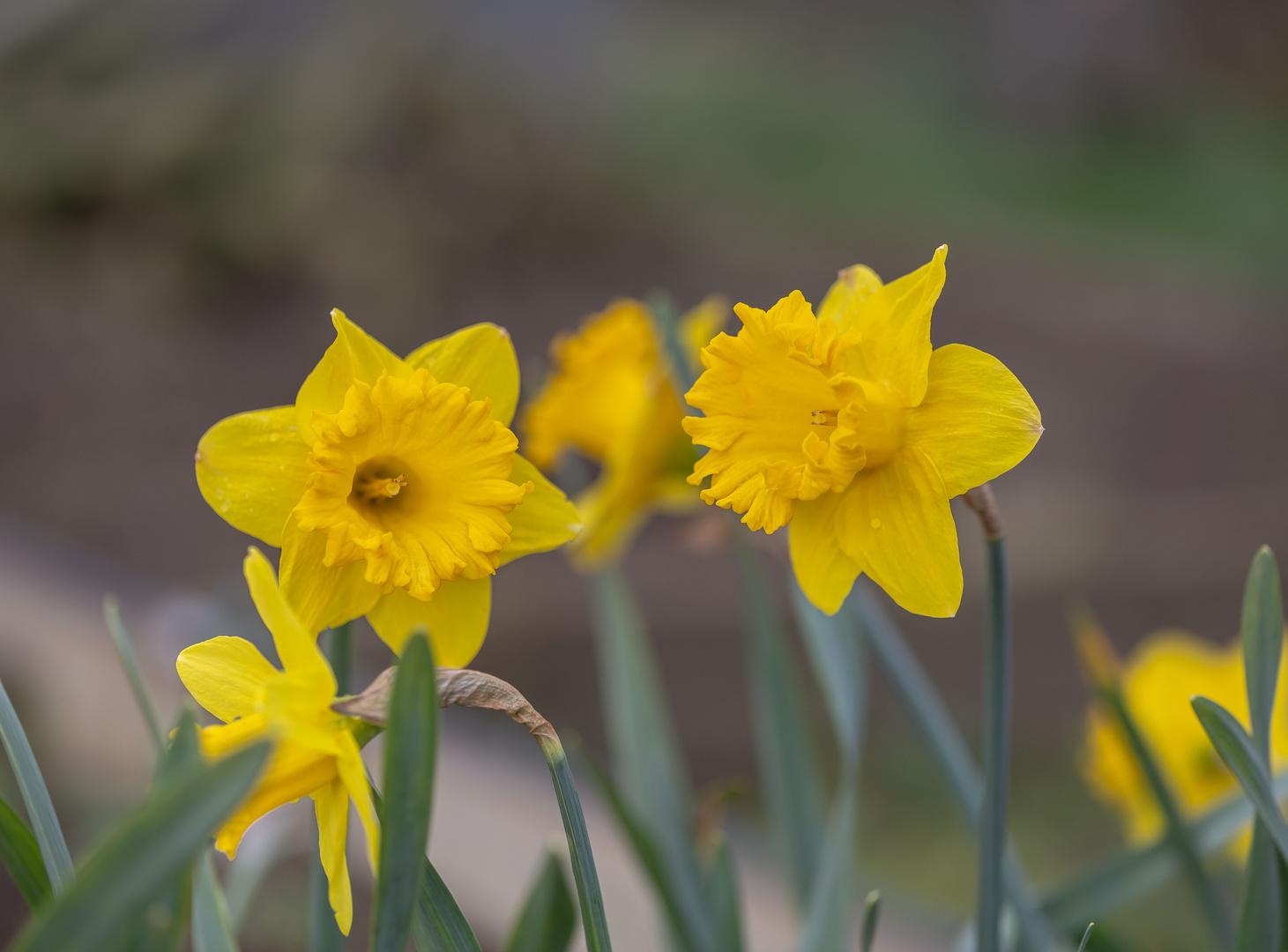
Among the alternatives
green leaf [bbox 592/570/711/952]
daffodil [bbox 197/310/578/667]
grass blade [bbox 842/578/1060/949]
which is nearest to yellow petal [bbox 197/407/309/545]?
daffodil [bbox 197/310/578/667]

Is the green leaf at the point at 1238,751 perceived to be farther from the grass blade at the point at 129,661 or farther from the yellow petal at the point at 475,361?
the grass blade at the point at 129,661

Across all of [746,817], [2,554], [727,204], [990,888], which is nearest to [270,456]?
[990,888]

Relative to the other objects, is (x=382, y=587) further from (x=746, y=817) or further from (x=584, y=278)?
(x=584, y=278)

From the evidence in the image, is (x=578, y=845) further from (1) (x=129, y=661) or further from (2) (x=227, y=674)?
(1) (x=129, y=661)

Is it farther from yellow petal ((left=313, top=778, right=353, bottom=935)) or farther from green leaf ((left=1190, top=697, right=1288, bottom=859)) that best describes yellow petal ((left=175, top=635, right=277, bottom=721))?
A: green leaf ((left=1190, top=697, right=1288, bottom=859))

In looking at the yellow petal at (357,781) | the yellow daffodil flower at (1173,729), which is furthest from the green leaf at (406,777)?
the yellow daffodil flower at (1173,729)

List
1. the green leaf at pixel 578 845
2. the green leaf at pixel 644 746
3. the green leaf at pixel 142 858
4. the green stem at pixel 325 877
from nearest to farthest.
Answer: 1. the green leaf at pixel 142 858
2. the green leaf at pixel 578 845
3. the green stem at pixel 325 877
4. the green leaf at pixel 644 746
